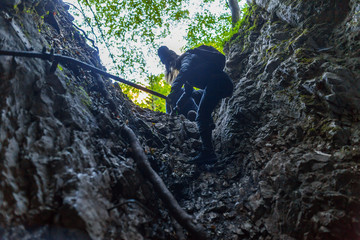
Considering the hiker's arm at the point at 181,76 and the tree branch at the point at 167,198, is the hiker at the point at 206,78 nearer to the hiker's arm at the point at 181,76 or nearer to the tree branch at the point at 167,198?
the hiker's arm at the point at 181,76

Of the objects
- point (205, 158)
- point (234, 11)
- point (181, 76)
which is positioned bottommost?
point (205, 158)

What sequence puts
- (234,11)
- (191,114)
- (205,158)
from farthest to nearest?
(234,11)
(191,114)
(205,158)

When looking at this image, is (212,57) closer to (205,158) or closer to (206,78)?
(206,78)

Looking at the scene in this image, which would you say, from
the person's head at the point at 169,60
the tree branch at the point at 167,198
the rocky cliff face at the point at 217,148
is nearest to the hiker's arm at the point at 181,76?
the person's head at the point at 169,60

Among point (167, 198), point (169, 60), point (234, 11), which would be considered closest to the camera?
point (167, 198)

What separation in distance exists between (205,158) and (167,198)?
2168 mm

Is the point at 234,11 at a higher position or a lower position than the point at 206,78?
higher

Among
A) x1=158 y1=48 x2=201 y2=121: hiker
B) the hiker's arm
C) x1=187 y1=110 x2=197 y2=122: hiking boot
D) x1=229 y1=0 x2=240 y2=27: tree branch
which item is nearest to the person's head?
x1=158 y1=48 x2=201 y2=121: hiker

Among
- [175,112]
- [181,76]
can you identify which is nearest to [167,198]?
[181,76]

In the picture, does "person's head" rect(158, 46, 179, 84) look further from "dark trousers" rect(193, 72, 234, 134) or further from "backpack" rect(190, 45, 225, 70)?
"dark trousers" rect(193, 72, 234, 134)

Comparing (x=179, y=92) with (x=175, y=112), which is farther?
(x=175, y=112)

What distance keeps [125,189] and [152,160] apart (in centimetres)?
123

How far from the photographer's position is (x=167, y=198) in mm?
3123

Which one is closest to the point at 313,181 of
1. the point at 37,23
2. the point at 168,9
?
the point at 37,23
